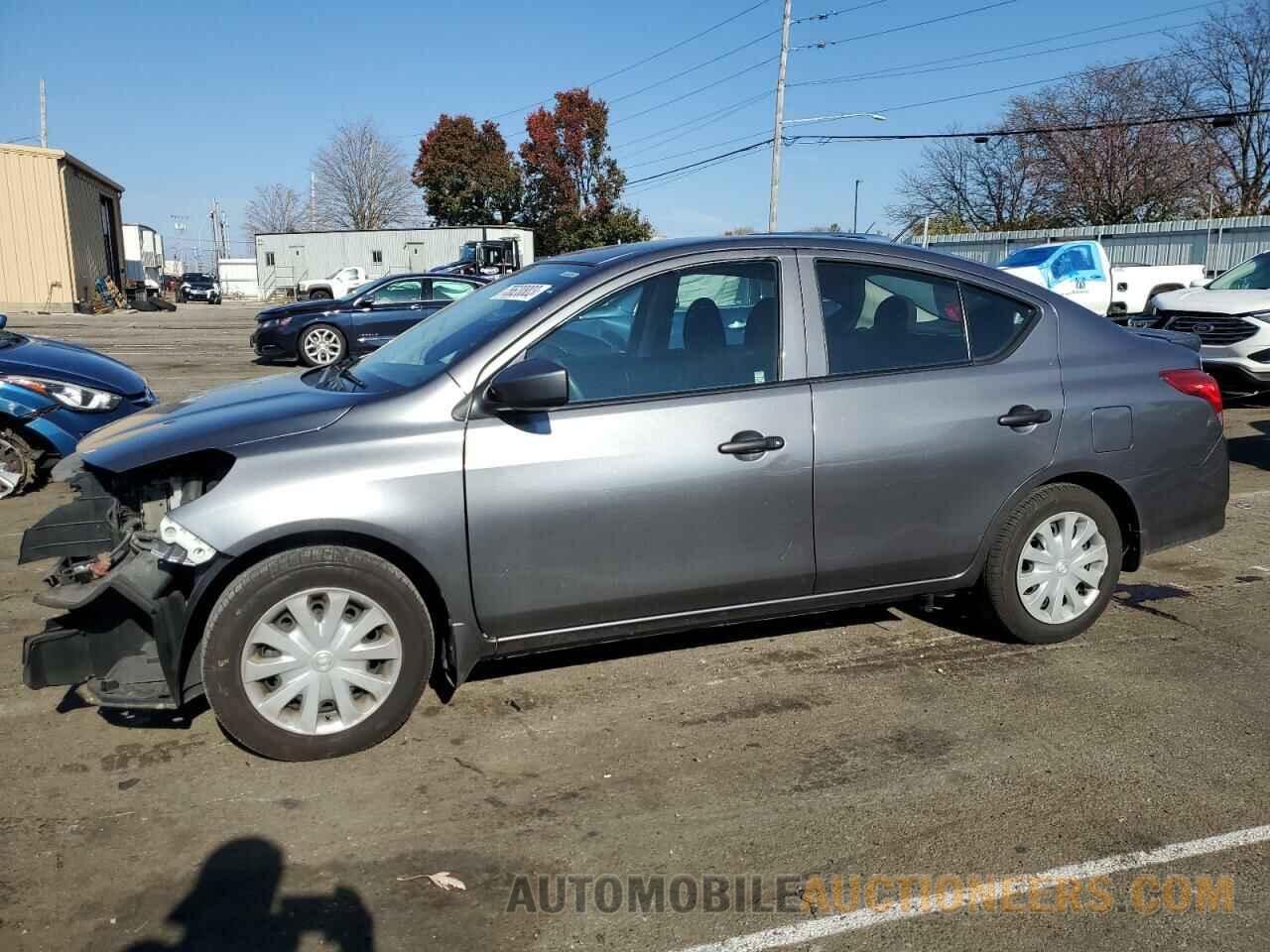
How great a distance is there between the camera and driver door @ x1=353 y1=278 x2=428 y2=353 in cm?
1662

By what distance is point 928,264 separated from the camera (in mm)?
4438

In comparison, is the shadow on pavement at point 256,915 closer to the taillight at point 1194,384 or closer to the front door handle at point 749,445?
the front door handle at point 749,445

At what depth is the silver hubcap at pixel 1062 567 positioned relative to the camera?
449 cm

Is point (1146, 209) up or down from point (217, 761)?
up

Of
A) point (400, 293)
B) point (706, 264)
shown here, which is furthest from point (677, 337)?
point (400, 293)

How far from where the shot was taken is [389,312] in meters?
17.1

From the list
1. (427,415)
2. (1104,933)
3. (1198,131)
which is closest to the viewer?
(1104,933)

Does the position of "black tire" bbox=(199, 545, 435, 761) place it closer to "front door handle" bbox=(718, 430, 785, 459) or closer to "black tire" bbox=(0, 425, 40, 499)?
"front door handle" bbox=(718, 430, 785, 459)

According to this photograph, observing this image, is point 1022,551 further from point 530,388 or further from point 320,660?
point 320,660

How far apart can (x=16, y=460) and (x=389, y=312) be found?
9884 mm

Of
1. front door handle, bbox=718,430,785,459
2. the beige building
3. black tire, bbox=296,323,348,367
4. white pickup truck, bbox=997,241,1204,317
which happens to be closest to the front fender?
front door handle, bbox=718,430,785,459

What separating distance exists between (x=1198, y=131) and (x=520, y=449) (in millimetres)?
46734

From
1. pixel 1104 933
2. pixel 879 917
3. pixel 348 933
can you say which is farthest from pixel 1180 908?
pixel 348 933

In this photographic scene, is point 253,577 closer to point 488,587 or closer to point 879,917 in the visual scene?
point 488,587
